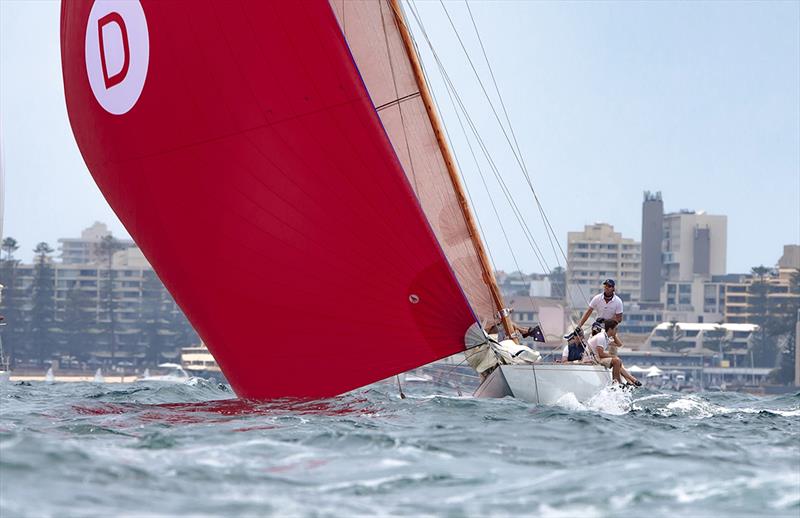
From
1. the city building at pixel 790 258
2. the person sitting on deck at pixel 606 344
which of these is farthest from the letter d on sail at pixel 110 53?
the city building at pixel 790 258

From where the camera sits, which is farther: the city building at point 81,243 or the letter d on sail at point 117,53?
the city building at point 81,243

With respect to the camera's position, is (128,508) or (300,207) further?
(300,207)

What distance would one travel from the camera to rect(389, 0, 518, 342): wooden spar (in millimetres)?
14719

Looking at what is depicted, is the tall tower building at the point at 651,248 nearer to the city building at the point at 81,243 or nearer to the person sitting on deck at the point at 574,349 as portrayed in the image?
the city building at the point at 81,243

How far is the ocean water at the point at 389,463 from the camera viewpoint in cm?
827

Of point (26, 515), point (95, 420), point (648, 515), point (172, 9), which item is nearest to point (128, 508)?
point (26, 515)

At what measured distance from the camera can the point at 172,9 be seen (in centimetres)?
1359

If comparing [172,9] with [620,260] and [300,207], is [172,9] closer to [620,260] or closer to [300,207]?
[300,207]

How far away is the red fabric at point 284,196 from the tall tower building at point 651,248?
126227 millimetres

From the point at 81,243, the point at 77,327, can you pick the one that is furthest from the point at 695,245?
the point at 81,243

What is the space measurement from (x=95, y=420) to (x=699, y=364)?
4314 inches

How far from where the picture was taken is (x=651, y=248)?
138 metres

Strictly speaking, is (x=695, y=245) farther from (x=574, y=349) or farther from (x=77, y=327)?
(x=574, y=349)

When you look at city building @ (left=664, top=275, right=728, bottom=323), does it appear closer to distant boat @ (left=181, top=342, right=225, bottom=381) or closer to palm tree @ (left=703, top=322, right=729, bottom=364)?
palm tree @ (left=703, top=322, right=729, bottom=364)
